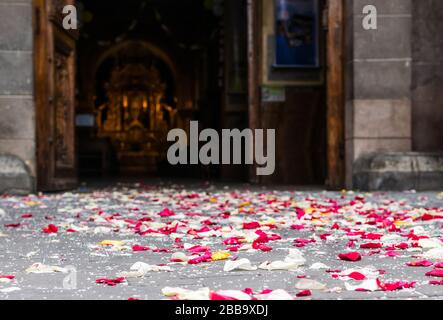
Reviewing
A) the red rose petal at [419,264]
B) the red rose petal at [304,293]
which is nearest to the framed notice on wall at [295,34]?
the red rose petal at [419,264]

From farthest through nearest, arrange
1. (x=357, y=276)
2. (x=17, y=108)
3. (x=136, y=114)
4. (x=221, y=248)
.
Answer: (x=136, y=114), (x=17, y=108), (x=221, y=248), (x=357, y=276)

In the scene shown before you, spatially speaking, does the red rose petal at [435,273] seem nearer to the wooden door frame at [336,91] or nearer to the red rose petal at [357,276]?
the red rose petal at [357,276]

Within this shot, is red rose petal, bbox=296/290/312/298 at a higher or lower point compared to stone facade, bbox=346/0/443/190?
lower

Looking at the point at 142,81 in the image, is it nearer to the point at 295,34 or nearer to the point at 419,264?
the point at 295,34

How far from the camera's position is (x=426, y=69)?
9367 mm

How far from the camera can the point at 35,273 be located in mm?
3080

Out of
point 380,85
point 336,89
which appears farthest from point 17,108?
point 380,85

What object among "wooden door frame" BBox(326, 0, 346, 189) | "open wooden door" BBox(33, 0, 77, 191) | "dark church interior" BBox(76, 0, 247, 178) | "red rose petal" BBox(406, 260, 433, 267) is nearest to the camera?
"red rose petal" BBox(406, 260, 433, 267)

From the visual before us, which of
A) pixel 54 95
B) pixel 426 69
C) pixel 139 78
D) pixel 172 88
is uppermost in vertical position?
pixel 139 78

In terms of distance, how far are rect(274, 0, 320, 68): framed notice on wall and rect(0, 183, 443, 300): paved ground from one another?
206 inches

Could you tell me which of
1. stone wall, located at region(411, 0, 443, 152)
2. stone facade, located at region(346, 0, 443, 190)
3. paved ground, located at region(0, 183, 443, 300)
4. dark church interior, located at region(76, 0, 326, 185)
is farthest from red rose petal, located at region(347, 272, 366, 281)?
dark church interior, located at region(76, 0, 326, 185)

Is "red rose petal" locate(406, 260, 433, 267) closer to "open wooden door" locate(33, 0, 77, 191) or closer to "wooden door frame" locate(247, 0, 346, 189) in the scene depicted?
"wooden door frame" locate(247, 0, 346, 189)

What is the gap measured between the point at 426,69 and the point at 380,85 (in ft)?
2.36

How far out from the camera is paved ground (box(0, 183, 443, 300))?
2.67m
